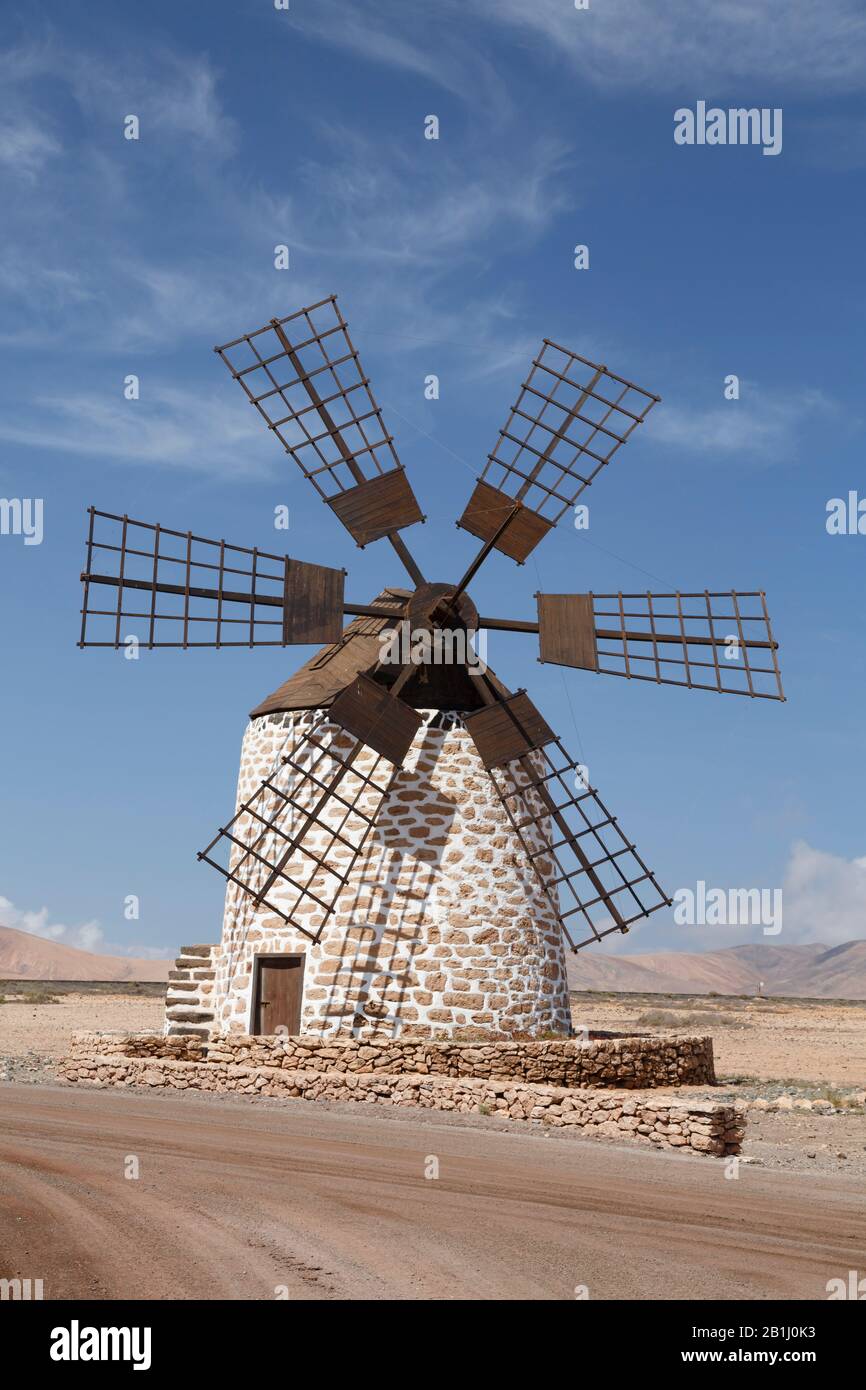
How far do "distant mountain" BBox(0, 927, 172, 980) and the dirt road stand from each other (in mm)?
89569

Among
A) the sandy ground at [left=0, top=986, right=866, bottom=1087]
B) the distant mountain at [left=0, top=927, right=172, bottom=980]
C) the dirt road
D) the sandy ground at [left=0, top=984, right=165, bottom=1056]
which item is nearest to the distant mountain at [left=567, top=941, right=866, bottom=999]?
the distant mountain at [left=0, top=927, right=172, bottom=980]

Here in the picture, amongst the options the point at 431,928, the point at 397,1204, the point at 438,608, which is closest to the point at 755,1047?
the point at 431,928

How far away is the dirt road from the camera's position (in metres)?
6.55

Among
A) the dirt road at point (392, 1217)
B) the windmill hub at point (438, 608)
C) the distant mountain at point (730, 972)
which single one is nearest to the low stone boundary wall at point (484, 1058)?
the dirt road at point (392, 1217)

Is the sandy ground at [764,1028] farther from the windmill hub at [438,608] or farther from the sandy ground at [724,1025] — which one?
the windmill hub at [438,608]

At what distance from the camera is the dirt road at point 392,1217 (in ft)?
21.5

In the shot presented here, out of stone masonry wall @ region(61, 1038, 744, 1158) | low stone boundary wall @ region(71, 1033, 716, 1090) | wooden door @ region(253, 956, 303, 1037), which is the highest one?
wooden door @ region(253, 956, 303, 1037)

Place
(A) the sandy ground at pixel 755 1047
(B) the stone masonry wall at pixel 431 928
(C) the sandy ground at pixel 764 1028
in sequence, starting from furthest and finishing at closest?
(C) the sandy ground at pixel 764 1028 < (B) the stone masonry wall at pixel 431 928 < (A) the sandy ground at pixel 755 1047

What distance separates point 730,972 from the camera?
113 m

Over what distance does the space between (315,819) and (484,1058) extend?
3.68m

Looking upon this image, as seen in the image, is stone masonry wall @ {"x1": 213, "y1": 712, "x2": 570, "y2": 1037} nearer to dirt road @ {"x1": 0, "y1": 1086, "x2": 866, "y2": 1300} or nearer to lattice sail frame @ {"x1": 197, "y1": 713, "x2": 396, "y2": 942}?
lattice sail frame @ {"x1": 197, "y1": 713, "x2": 396, "y2": 942}

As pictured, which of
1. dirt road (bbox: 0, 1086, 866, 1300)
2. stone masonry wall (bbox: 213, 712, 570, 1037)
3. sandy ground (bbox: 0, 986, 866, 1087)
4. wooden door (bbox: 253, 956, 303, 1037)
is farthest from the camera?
sandy ground (bbox: 0, 986, 866, 1087)

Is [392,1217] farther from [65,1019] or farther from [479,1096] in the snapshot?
[65,1019]

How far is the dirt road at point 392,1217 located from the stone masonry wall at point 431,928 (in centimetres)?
362
